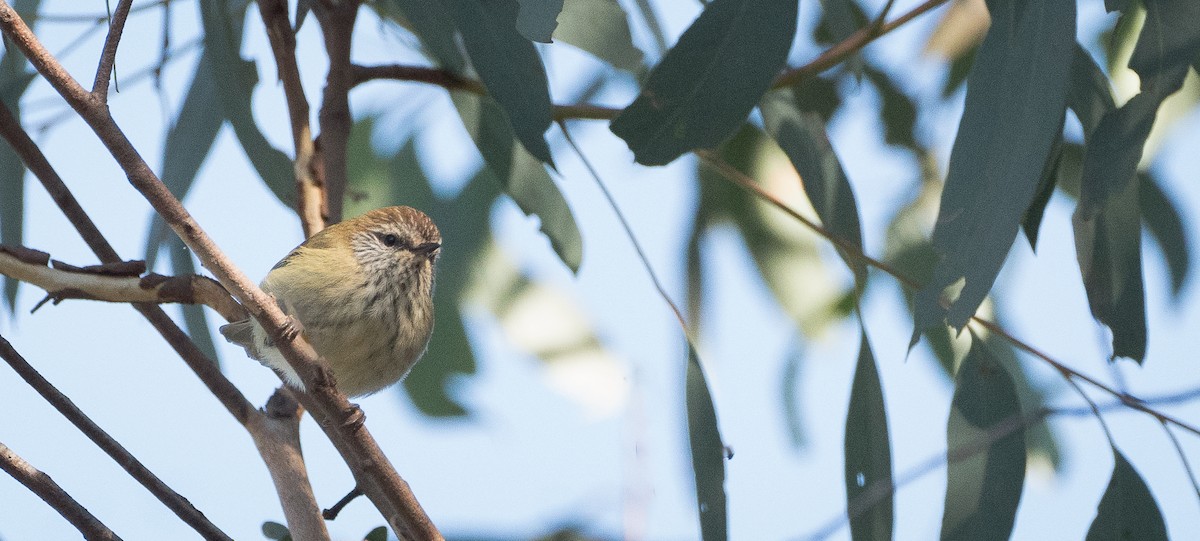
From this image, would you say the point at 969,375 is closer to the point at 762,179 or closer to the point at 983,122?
the point at 983,122

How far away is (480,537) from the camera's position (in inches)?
74.4

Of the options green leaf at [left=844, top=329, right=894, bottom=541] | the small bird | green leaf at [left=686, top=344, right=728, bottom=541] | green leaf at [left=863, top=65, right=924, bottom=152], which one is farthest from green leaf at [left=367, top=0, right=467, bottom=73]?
green leaf at [left=863, top=65, right=924, bottom=152]

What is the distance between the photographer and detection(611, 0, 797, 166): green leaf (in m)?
1.92

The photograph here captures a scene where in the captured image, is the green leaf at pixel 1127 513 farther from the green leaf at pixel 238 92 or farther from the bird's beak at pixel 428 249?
the green leaf at pixel 238 92

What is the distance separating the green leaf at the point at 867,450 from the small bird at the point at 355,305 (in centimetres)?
98

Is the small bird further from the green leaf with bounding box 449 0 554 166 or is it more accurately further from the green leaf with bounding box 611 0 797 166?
the green leaf with bounding box 611 0 797 166


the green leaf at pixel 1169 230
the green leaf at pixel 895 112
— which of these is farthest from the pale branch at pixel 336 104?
the green leaf at pixel 1169 230

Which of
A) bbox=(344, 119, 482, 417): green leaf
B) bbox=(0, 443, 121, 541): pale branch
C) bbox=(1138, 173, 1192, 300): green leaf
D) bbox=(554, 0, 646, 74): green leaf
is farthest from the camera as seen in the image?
bbox=(344, 119, 482, 417): green leaf

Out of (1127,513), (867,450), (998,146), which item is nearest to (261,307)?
(998,146)

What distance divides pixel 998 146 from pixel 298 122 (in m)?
1.44

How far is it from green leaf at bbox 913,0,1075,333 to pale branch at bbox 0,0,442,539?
78 cm

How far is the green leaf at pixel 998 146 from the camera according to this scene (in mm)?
1649

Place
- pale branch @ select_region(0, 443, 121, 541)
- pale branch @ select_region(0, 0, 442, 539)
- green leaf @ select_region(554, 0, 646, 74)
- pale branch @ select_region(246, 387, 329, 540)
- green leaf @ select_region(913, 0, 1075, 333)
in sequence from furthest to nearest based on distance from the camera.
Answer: green leaf @ select_region(554, 0, 646, 74)
pale branch @ select_region(246, 387, 329, 540)
green leaf @ select_region(913, 0, 1075, 333)
pale branch @ select_region(0, 443, 121, 541)
pale branch @ select_region(0, 0, 442, 539)

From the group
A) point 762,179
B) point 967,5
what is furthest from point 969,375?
point 967,5
